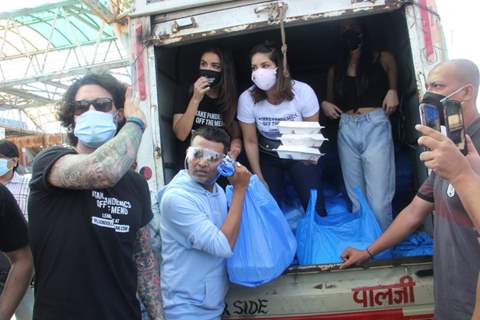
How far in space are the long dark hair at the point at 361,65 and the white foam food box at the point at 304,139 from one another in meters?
0.95

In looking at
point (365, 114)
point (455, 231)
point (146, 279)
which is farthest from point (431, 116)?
point (365, 114)

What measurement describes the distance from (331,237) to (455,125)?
4.15ft

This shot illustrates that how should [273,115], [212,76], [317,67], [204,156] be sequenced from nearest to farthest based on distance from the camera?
[204,156]
[273,115]
[212,76]
[317,67]

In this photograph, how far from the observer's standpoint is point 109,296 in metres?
1.45

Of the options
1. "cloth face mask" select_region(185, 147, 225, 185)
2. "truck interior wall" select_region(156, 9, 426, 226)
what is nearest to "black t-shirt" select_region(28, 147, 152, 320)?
"cloth face mask" select_region(185, 147, 225, 185)

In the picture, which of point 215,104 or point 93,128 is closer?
point 93,128

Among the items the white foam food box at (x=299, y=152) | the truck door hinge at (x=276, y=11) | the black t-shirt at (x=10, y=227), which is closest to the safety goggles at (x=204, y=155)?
the white foam food box at (x=299, y=152)

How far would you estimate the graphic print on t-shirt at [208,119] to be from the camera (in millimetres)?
3086

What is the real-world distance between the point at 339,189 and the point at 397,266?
1356 mm

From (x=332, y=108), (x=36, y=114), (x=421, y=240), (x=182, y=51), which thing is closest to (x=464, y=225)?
(x=421, y=240)

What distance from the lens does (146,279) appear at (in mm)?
1749

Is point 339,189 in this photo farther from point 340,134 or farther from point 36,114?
point 36,114

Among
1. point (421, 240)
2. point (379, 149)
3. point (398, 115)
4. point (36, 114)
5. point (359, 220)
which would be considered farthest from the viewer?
point (36, 114)

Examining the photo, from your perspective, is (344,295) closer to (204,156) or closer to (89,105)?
(204,156)
